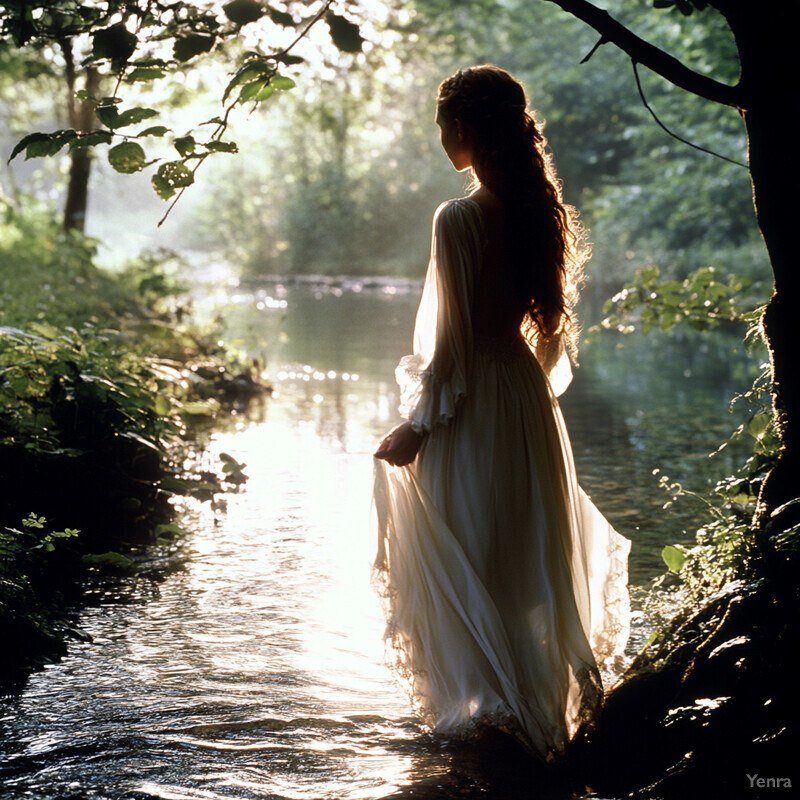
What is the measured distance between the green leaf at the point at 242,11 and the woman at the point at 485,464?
673 millimetres

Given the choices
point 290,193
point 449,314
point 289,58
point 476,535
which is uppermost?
point 290,193

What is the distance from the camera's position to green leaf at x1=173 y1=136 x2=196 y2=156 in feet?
11.5

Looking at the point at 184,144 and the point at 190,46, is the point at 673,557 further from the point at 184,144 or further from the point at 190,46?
the point at 190,46

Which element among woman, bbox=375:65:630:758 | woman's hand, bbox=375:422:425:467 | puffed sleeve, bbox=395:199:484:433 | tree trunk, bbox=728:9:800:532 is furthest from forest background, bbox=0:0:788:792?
woman's hand, bbox=375:422:425:467

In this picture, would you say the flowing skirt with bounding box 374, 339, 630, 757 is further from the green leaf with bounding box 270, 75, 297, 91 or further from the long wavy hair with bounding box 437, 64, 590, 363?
the green leaf with bounding box 270, 75, 297, 91

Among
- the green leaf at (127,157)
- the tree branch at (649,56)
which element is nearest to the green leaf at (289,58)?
the green leaf at (127,157)

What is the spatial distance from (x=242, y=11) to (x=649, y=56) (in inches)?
51.6

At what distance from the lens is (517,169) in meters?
3.45

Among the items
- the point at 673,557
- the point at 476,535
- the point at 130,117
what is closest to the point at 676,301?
the point at 673,557

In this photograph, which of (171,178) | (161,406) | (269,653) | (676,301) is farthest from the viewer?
(161,406)

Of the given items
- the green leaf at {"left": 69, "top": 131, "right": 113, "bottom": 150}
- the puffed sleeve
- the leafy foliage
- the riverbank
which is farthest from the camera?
the leafy foliage

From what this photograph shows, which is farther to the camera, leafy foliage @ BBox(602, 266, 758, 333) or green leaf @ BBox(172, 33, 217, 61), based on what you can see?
leafy foliage @ BBox(602, 266, 758, 333)

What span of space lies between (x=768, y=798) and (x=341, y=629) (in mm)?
2457

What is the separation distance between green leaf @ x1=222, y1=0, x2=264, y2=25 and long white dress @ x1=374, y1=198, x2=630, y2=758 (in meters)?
0.88
